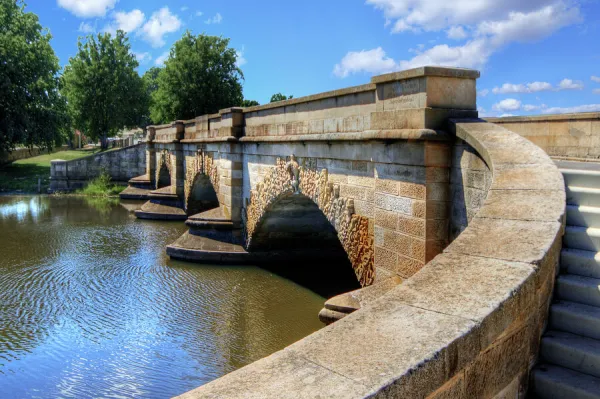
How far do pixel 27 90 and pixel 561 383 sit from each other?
110ft

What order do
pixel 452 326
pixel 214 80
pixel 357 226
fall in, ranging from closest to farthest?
pixel 452 326
pixel 357 226
pixel 214 80

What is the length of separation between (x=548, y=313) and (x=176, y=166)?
19.0m

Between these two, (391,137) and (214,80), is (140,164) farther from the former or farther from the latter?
(391,137)

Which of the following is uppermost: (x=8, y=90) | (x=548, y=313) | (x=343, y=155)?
(x=8, y=90)

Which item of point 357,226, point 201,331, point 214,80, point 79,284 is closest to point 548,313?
point 357,226

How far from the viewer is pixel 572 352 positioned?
119 inches

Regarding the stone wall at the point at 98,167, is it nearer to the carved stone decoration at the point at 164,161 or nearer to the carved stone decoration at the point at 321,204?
→ the carved stone decoration at the point at 164,161

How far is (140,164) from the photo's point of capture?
107 ft

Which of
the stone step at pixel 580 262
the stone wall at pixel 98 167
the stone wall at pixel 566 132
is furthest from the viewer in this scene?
the stone wall at pixel 98 167

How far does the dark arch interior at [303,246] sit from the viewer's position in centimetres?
1185

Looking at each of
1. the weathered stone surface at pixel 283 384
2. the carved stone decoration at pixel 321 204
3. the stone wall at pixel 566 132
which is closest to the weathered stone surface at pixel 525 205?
the weathered stone surface at pixel 283 384

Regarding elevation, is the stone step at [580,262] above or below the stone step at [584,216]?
below

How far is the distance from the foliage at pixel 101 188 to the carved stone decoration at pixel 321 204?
18.7 meters

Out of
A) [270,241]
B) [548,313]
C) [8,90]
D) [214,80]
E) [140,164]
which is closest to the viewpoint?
[548,313]
